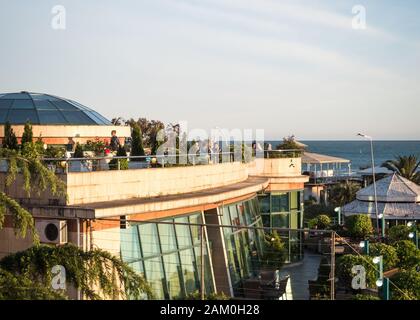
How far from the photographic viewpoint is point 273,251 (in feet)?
92.8

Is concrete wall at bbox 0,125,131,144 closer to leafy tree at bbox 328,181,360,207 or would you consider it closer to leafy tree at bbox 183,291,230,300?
leafy tree at bbox 183,291,230,300

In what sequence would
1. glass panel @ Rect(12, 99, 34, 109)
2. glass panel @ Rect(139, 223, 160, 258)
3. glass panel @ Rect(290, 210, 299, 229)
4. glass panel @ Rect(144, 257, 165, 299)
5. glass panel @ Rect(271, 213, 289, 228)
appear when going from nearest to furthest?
glass panel @ Rect(144, 257, 165, 299)
glass panel @ Rect(139, 223, 160, 258)
glass panel @ Rect(271, 213, 289, 228)
glass panel @ Rect(12, 99, 34, 109)
glass panel @ Rect(290, 210, 299, 229)

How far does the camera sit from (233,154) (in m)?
26.7

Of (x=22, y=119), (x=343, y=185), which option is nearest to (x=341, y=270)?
(x=22, y=119)

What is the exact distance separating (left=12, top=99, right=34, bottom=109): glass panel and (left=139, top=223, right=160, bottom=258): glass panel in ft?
54.1

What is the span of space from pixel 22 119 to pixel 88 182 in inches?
595

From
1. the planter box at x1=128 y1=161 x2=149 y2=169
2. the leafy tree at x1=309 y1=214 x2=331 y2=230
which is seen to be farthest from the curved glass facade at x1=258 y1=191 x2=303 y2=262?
the planter box at x1=128 y1=161 x2=149 y2=169

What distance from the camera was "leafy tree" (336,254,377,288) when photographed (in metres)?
21.4

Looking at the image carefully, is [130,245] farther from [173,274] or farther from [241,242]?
[241,242]

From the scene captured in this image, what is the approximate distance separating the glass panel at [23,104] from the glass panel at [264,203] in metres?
11.0

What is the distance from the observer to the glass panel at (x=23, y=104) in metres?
31.6

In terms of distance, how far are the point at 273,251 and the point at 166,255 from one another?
1173 cm
